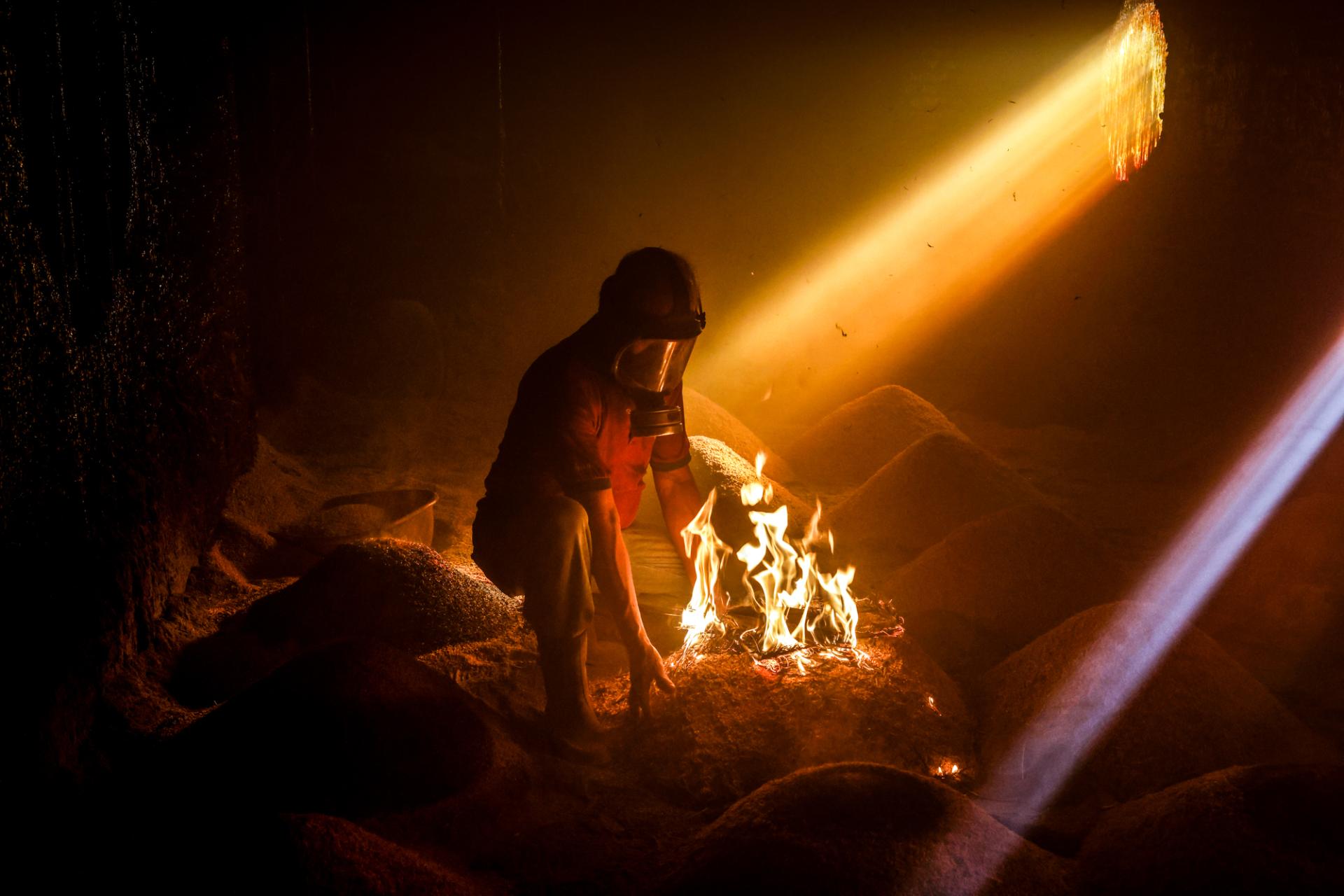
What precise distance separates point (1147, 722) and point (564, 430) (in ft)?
7.29

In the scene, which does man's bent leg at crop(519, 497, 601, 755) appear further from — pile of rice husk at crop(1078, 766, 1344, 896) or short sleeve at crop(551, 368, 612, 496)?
pile of rice husk at crop(1078, 766, 1344, 896)

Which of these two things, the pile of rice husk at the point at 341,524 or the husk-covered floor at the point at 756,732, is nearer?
the husk-covered floor at the point at 756,732

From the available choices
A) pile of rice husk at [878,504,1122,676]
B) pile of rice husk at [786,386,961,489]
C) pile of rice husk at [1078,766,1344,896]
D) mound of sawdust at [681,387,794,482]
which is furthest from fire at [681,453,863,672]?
pile of rice husk at [786,386,961,489]

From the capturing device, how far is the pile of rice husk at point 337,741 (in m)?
2.31

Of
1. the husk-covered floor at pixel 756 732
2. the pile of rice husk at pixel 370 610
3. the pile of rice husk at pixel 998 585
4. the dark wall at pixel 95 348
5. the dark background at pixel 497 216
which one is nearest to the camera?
the husk-covered floor at pixel 756 732

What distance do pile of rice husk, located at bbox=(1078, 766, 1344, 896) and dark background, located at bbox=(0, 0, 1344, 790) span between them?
9.51 ft

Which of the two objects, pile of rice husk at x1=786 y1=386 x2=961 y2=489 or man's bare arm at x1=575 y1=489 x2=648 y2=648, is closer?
man's bare arm at x1=575 y1=489 x2=648 y2=648

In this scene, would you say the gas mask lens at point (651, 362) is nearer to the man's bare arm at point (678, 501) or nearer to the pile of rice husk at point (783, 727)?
the man's bare arm at point (678, 501)

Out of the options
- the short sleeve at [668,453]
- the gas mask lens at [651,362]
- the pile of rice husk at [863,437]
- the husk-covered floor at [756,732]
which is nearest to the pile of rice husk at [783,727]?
the husk-covered floor at [756,732]

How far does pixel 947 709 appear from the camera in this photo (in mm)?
3012

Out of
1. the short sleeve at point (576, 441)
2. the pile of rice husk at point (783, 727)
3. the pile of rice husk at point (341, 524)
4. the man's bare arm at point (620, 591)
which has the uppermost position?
the short sleeve at point (576, 441)

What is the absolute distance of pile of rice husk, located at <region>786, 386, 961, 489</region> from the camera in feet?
22.0

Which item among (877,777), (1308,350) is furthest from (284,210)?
(1308,350)

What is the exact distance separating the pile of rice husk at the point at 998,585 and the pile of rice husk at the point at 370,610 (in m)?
1.99
